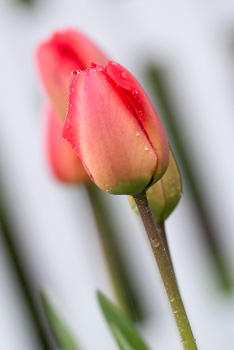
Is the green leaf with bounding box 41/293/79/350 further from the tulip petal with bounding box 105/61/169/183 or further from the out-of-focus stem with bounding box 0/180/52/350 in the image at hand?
the out-of-focus stem with bounding box 0/180/52/350

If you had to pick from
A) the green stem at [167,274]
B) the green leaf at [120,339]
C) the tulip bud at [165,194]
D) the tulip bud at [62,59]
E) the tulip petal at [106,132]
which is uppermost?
the tulip bud at [62,59]

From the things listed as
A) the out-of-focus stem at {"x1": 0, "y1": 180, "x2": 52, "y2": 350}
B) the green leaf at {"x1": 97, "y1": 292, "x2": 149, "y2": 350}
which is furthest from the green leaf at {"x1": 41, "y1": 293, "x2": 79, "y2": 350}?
the out-of-focus stem at {"x1": 0, "y1": 180, "x2": 52, "y2": 350}

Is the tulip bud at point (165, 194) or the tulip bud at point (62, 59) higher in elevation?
the tulip bud at point (62, 59)

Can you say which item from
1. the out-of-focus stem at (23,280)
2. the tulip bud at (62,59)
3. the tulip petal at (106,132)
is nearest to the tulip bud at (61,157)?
the tulip bud at (62,59)

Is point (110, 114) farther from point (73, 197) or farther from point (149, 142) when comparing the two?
point (73, 197)

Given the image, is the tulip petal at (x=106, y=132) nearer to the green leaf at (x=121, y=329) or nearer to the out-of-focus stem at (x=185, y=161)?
the green leaf at (x=121, y=329)

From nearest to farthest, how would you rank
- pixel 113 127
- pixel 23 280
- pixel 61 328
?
pixel 113 127 → pixel 61 328 → pixel 23 280

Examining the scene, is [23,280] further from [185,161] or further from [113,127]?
[113,127]

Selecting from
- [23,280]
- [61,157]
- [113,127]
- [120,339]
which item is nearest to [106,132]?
[113,127]
